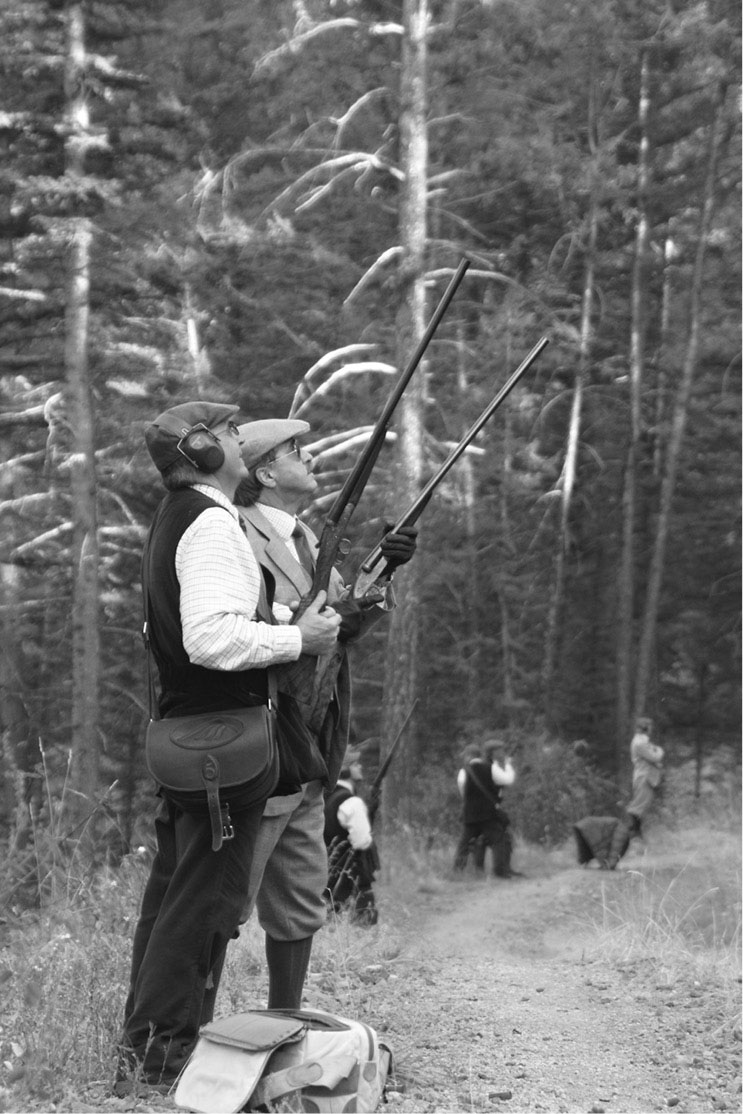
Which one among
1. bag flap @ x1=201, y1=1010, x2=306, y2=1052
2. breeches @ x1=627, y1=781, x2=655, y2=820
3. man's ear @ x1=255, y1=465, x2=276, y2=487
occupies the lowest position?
breeches @ x1=627, y1=781, x2=655, y2=820

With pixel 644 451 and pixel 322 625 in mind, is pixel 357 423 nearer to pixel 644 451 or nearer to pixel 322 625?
pixel 644 451

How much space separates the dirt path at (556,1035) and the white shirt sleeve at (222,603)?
1.52 meters

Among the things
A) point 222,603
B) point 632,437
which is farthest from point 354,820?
point 632,437

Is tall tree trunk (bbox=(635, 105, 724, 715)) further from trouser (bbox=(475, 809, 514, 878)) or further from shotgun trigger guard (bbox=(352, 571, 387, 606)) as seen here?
shotgun trigger guard (bbox=(352, 571, 387, 606))

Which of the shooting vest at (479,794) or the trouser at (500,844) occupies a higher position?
the shooting vest at (479,794)

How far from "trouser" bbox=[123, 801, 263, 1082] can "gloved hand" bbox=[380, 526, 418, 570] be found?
1.00m

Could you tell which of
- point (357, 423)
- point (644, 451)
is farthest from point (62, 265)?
point (644, 451)

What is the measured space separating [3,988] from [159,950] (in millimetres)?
763

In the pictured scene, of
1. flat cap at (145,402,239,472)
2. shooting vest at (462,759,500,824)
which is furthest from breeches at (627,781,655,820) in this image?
flat cap at (145,402,239,472)

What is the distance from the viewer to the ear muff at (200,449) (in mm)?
4707

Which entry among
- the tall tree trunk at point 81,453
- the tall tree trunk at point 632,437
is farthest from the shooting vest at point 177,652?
the tall tree trunk at point 632,437

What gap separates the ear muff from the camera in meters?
4.71

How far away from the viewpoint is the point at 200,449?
4.70 m

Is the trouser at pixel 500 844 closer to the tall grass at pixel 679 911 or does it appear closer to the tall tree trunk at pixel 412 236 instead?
the tall grass at pixel 679 911
